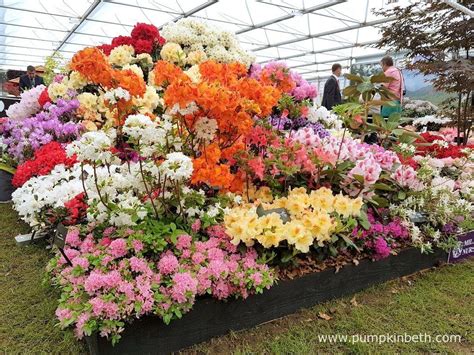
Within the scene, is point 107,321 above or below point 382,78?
below

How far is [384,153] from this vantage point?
2477 millimetres

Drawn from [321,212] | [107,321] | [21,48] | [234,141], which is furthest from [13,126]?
[21,48]

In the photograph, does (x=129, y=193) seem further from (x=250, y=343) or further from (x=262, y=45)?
(x=262, y=45)

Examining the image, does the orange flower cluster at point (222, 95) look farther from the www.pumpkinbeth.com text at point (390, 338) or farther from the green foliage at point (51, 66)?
the green foliage at point (51, 66)

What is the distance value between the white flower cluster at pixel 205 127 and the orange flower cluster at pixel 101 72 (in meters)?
0.32

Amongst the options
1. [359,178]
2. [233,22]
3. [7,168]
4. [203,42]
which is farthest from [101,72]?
[233,22]

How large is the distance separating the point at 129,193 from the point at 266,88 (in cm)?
91

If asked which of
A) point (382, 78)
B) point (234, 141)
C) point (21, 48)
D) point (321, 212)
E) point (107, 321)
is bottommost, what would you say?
point (107, 321)

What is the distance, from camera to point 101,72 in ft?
5.69

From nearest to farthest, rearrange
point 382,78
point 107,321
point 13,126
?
1. point 107,321
2. point 382,78
3. point 13,126

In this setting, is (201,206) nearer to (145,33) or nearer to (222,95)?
(222,95)

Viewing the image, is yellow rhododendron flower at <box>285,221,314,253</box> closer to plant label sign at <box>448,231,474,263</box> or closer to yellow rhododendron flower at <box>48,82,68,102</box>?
plant label sign at <box>448,231,474,263</box>

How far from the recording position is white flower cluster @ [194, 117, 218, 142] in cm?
169

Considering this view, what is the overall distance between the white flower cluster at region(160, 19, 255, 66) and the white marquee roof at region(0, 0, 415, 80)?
5925 millimetres
